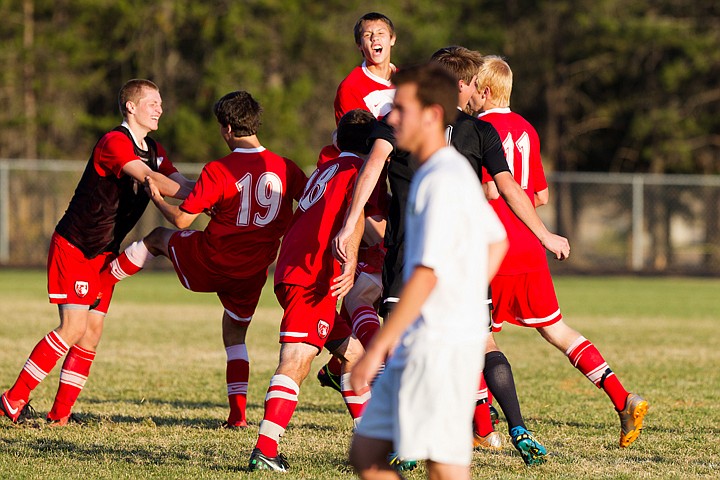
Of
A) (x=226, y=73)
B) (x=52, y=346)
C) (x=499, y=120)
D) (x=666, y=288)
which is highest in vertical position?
(x=226, y=73)

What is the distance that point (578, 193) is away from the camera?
97.6 ft

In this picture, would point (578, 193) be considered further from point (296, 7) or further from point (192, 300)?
point (192, 300)

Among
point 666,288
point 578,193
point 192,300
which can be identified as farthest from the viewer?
point 578,193

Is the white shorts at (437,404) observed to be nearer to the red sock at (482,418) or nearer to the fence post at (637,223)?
the red sock at (482,418)

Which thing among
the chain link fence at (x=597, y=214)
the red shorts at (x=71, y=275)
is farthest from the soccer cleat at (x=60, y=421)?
the chain link fence at (x=597, y=214)

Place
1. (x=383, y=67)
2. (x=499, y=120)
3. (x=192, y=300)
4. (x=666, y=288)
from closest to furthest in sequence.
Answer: (x=499, y=120) < (x=383, y=67) < (x=192, y=300) < (x=666, y=288)

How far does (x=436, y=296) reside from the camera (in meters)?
3.49

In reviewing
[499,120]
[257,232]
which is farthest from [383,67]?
[257,232]

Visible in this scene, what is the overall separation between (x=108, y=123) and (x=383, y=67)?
2549 cm

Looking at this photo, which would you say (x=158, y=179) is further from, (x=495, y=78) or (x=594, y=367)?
(x=594, y=367)

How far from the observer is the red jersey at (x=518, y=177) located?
5961 millimetres

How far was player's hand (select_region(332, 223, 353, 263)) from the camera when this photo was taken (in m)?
4.99

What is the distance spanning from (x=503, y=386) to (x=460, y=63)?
1.75 meters

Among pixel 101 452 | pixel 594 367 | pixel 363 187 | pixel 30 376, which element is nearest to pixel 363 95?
pixel 363 187
